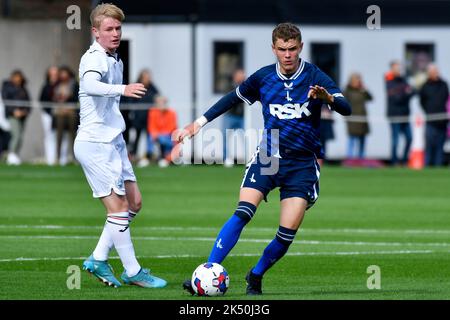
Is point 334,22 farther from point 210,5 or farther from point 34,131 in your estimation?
point 34,131

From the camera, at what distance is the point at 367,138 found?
37.5m

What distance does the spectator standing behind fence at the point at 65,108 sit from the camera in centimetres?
3444

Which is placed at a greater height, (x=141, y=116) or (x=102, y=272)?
(x=141, y=116)

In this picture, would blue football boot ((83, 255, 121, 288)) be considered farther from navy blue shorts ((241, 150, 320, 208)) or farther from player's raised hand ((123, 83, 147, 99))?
player's raised hand ((123, 83, 147, 99))

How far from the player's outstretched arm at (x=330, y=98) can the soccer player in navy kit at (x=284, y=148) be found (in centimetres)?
1

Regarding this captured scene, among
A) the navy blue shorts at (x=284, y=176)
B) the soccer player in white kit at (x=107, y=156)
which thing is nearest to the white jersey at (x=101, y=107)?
the soccer player in white kit at (x=107, y=156)

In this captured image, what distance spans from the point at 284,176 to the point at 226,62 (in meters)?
26.8

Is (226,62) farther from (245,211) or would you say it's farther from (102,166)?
(245,211)

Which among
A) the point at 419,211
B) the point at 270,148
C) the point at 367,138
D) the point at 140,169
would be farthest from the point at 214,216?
the point at 367,138

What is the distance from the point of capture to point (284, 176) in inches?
465

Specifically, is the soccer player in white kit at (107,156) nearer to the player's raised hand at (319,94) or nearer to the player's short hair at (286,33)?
the player's short hair at (286,33)

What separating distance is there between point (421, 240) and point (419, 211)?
4.59 meters

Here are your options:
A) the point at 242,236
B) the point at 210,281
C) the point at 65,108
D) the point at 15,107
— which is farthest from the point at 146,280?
the point at 15,107

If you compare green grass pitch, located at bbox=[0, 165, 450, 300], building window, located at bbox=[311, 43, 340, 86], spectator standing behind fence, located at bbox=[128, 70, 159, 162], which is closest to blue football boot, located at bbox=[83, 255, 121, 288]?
green grass pitch, located at bbox=[0, 165, 450, 300]
